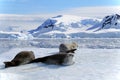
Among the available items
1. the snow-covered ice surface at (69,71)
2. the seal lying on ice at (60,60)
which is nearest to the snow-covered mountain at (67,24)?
the seal lying on ice at (60,60)

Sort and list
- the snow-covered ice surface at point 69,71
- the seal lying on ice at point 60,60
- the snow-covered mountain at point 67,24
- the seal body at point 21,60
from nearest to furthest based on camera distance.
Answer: the snow-covered ice surface at point 69,71 < the seal lying on ice at point 60,60 < the seal body at point 21,60 < the snow-covered mountain at point 67,24

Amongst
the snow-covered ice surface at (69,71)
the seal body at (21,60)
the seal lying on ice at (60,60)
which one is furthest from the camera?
the seal body at (21,60)

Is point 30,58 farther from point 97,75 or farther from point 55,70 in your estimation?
→ point 97,75

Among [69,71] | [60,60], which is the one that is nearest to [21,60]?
[60,60]

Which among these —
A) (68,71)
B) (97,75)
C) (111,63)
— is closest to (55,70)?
(68,71)

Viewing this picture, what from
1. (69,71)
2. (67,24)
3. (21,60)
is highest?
(67,24)

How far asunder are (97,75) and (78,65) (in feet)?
4.20

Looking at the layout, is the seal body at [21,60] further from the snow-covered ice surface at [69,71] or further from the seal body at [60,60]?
the seal body at [60,60]

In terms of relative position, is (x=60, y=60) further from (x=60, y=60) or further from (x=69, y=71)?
(x=69, y=71)

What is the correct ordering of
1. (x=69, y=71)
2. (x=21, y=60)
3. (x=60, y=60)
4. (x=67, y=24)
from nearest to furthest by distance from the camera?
(x=69, y=71) < (x=60, y=60) < (x=21, y=60) < (x=67, y=24)

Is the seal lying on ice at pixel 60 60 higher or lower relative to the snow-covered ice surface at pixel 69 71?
higher

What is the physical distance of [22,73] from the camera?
805 cm

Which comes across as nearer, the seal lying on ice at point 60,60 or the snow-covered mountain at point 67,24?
the seal lying on ice at point 60,60

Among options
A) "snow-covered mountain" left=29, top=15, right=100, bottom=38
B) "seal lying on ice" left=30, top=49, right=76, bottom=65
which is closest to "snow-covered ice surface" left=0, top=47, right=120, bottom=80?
"seal lying on ice" left=30, top=49, right=76, bottom=65
